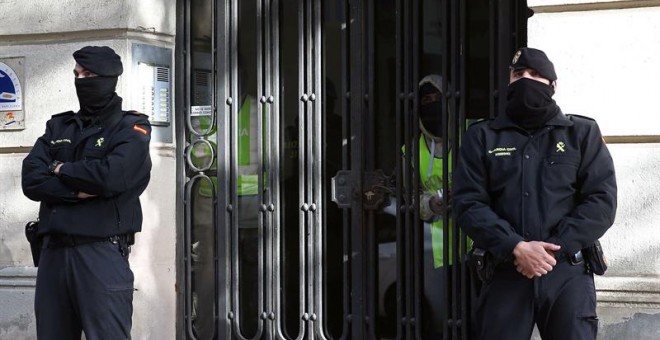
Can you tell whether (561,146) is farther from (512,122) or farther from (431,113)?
(431,113)

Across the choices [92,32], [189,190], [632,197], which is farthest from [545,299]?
[92,32]

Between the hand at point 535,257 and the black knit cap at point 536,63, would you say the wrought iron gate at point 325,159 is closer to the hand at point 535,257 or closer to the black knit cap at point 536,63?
the black knit cap at point 536,63

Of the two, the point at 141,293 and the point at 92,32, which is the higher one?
the point at 92,32

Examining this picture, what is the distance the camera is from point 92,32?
23.6ft

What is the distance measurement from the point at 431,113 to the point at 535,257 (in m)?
1.90

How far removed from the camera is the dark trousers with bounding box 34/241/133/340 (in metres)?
5.75

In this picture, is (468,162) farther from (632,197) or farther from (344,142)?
(344,142)

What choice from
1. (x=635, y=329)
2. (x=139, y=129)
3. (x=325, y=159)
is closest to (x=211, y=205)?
(x=325, y=159)

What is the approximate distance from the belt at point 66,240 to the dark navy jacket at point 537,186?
1.81 metres

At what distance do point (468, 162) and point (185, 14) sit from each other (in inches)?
108

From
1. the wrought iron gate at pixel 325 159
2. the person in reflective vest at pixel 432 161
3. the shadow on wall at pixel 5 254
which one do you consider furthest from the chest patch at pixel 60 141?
the person in reflective vest at pixel 432 161

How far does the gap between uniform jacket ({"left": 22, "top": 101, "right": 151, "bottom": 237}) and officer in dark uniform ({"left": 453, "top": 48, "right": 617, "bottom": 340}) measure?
5.46ft

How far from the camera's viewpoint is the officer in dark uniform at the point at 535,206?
4996mm

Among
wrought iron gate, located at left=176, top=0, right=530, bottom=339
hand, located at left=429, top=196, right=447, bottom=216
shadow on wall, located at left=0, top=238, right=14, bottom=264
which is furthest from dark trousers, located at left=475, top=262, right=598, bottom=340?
shadow on wall, located at left=0, top=238, right=14, bottom=264
